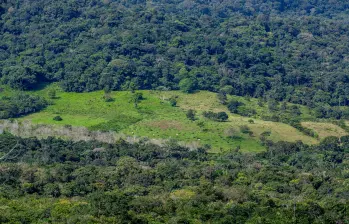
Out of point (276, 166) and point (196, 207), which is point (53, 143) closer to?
point (276, 166)

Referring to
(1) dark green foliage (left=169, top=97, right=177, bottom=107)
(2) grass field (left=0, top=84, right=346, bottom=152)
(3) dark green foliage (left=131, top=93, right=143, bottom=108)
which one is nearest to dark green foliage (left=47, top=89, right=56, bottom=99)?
(2) grass field (left=0, top=84, right=346, bottom=152)

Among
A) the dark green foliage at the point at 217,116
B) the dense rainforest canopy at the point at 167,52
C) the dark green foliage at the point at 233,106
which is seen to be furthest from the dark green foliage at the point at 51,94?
the dark green foliage at the point at 233,106

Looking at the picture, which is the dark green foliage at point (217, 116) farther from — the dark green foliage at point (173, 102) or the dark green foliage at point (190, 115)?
the dark green foliage at point (173, 102)

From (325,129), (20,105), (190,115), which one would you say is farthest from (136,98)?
(325,129)

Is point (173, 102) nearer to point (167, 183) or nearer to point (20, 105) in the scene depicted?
point (20, 105)

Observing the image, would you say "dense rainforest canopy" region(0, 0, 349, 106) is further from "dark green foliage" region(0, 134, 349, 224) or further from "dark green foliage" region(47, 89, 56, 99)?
"dark green foliage" region(0, 134, 349, 224)

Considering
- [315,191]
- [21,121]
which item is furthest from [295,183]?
[21,121]
